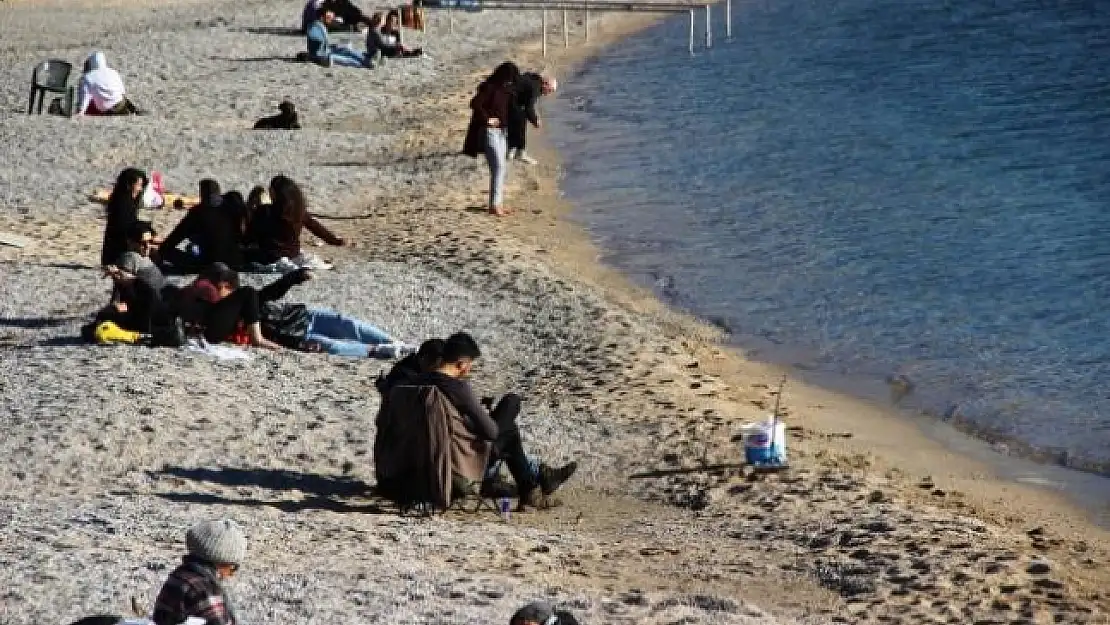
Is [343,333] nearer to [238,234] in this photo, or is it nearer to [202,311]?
[202,311]

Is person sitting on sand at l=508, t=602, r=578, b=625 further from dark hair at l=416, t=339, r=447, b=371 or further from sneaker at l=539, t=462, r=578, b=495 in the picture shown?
sneaker at l=539, t=462, r=578, b=495

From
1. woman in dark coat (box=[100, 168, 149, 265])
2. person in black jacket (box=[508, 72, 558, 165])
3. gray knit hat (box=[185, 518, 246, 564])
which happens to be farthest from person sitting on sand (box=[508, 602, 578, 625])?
person in black jacket (box=[508, 72, 558, 165])

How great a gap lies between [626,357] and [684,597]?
5752 mm

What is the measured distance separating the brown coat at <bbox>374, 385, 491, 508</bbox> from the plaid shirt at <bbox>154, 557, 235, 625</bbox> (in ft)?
11.8

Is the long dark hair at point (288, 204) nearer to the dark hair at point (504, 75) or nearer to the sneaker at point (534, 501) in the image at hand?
the dark hair at point (504, 75)

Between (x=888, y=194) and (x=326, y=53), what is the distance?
1032 cm

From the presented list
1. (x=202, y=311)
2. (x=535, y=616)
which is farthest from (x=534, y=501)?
(x=535, y=616)

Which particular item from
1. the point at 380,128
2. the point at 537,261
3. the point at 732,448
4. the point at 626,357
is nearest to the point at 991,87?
the point at 380,128

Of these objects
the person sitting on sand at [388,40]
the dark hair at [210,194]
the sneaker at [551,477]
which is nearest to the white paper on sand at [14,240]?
the dark hair at [210,194]

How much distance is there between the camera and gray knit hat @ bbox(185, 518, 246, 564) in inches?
333

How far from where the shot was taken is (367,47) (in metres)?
33.6

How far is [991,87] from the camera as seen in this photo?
3512cm

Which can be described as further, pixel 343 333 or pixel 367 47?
pixel 367 47

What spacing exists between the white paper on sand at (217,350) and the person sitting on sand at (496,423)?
279 centimetres
